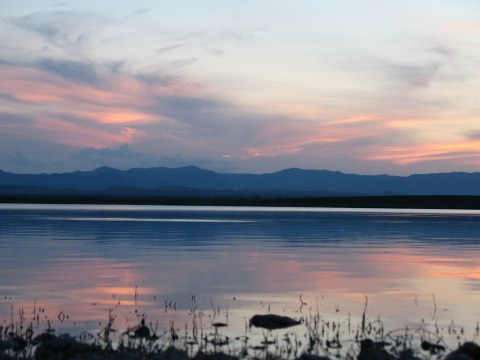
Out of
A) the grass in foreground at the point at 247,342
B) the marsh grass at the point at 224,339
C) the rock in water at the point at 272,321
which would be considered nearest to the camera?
the grass in foreground at the point at 247,342

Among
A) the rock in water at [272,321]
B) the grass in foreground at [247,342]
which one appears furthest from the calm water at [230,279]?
the grass in foreground at [247,342]

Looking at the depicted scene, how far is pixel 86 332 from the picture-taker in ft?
50.3

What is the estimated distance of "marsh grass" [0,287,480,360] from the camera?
12727mm

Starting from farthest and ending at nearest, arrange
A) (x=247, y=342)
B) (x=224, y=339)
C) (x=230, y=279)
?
(x=230, y=279) < (x=224, y=339) < (x=247, y=342)

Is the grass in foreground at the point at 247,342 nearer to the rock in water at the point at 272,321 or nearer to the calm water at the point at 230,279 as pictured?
the rock in water at the point at 272,321

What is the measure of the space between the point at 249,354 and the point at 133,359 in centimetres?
239

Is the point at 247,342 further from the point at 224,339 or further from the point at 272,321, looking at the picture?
the point at 272,321

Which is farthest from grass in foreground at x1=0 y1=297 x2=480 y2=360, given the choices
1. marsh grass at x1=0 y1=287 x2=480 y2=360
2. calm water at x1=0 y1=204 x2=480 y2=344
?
calm water at x1=0 y1=204 x2=480 y2=344

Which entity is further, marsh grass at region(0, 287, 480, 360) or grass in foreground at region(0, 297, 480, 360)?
marsh grass at region(0, 287, 480, 360)

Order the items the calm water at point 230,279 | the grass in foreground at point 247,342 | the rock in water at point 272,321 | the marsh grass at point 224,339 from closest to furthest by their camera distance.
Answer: the grass in foreground at point 247,342, the marsh grass at point 224,339, the rock in water at point 272,321, the calm water at point 230,279

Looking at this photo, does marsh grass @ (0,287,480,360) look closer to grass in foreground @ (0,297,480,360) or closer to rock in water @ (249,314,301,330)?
grass in foreground @ (0,297,480,360)

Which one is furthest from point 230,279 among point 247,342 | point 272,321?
point 247,342

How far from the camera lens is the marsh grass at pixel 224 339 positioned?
41.8 feet

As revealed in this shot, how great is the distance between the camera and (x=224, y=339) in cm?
1478
